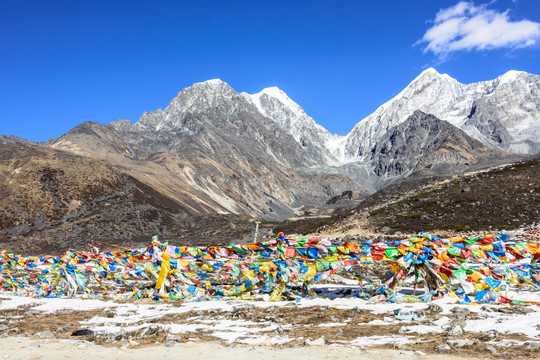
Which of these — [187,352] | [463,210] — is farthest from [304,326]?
[463,210]

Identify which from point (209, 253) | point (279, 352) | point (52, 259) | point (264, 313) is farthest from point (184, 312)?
point (52, 259)

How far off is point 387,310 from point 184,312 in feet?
21.8

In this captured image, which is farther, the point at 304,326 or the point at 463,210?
the point at 463,210

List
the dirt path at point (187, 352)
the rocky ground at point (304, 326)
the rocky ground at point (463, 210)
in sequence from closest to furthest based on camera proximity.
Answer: the dirt path at point (187, 352)
the rocky ground at point (304, 326)
the rocky ground at point (463, 210)

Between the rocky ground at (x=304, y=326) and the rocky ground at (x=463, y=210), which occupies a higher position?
the rocky ground at (x=463, y=210)

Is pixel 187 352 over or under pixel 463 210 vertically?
under

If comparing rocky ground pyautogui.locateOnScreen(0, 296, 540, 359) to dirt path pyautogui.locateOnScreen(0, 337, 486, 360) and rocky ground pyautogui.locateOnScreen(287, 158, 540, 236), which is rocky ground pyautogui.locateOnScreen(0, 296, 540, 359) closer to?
dirt path pyautogui.locateOnScreen(0, 337, 486, 360)

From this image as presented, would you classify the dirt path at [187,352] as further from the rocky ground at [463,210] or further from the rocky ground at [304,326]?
the rocky ground at [463,210]

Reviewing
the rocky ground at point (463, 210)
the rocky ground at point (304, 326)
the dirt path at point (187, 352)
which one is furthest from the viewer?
the rocky ground at point (463, 210)

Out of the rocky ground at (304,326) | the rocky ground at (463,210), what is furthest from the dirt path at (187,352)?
the rocky ground at (463,210)

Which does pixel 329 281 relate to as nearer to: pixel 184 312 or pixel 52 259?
pixel 184 312

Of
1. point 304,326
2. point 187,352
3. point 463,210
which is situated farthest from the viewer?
point 463,210

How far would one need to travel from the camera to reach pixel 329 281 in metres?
21.1

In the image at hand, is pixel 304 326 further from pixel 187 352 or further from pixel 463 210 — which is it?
pixel 463 210
